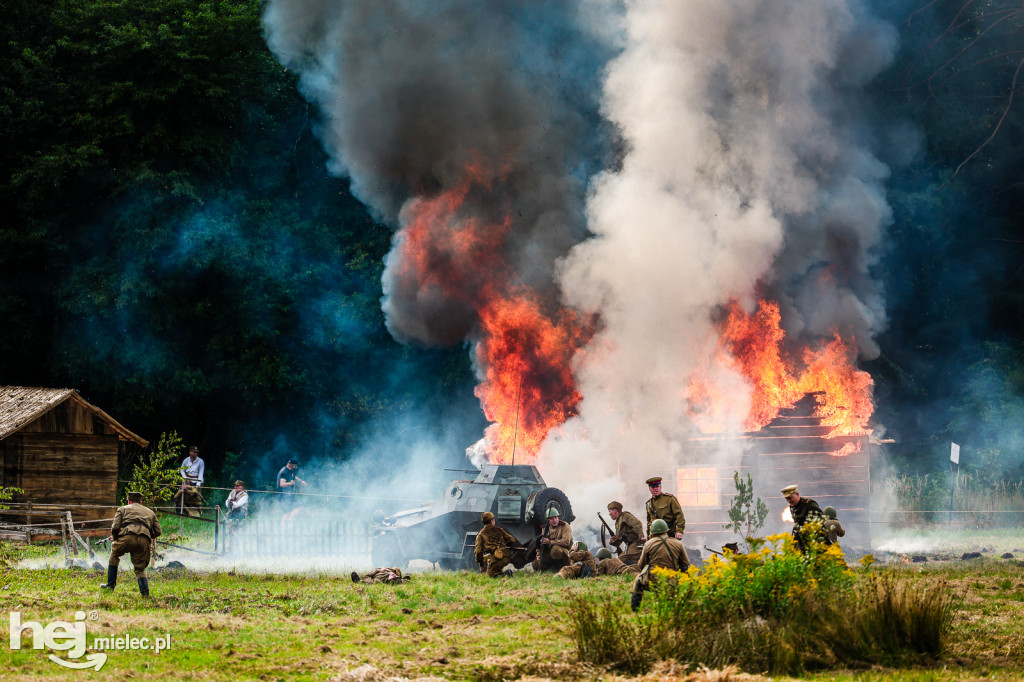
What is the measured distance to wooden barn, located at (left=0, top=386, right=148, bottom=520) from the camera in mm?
22469

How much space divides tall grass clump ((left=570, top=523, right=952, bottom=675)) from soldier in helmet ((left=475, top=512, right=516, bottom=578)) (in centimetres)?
625

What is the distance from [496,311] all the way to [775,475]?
752cm

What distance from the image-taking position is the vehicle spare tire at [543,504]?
19203 mm

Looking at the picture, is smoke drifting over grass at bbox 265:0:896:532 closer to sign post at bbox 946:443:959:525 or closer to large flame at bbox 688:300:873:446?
large flame at bbox 688:300:873:446

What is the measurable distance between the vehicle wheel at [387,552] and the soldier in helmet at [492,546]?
2480 millimetres

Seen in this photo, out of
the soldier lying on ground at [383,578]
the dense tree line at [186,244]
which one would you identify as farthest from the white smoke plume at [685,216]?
the dense tree line at [186,244]

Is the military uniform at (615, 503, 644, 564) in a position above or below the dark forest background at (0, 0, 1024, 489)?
below

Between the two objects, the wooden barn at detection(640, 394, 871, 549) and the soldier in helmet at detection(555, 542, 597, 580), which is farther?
the wooden barn at detection(640, 394, 871, 549)

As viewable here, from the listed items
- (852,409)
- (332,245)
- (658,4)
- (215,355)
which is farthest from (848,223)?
(215,355)

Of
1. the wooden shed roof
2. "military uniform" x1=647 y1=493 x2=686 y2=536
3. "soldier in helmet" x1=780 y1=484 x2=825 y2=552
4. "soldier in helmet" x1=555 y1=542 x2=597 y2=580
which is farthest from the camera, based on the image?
the wooden shed roof

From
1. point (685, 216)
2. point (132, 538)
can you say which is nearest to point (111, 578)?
point (132, 538)

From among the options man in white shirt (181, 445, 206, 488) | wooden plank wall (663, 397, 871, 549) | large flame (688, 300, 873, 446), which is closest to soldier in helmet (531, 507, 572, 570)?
wooden plank wall (663, 397, 871, 549)

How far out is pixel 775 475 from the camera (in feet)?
76.8

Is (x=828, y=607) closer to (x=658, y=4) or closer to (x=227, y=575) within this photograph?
(x=227, y=575)
